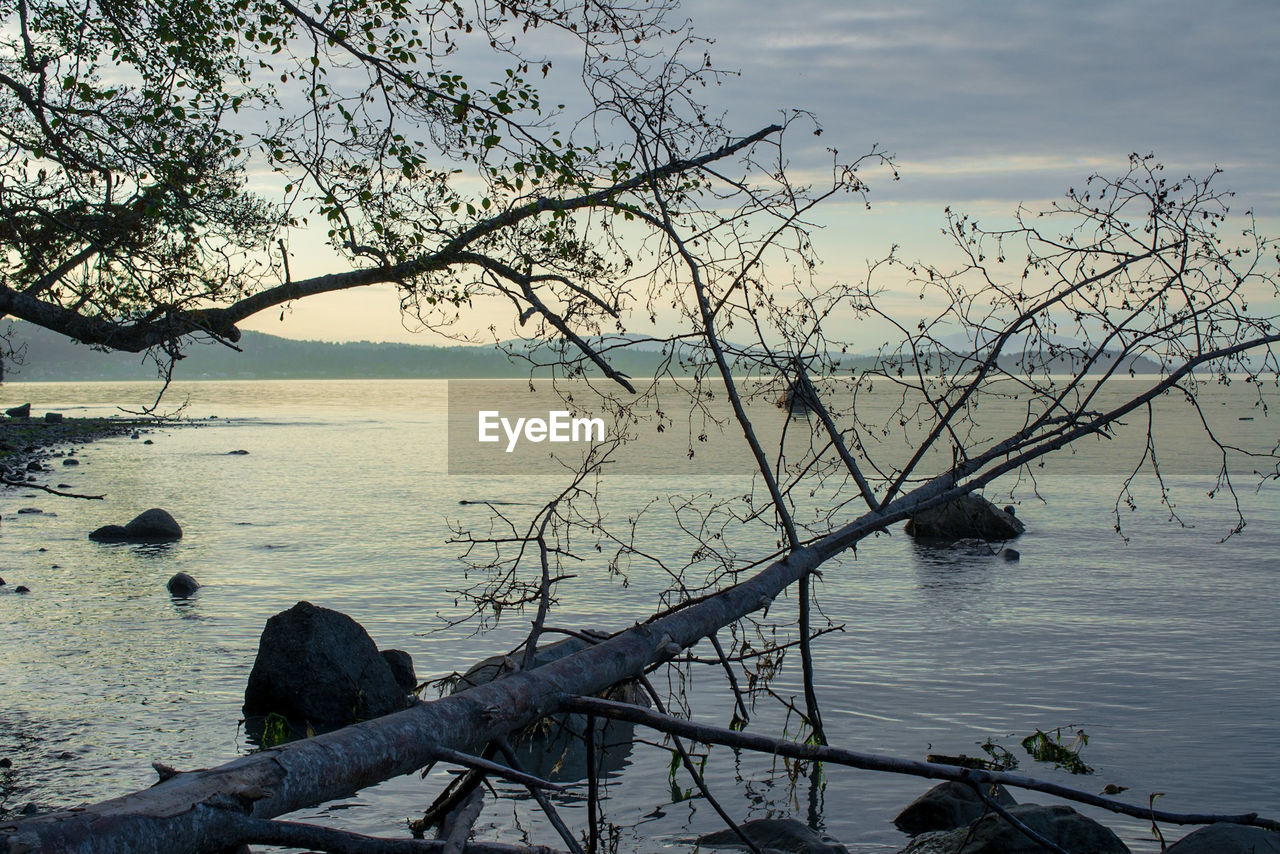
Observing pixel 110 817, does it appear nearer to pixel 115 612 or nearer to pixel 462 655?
pixel 462 655

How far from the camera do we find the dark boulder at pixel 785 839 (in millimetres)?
7293

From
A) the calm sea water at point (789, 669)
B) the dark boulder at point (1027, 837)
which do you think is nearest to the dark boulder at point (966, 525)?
the calm sea water at point (789, 669)

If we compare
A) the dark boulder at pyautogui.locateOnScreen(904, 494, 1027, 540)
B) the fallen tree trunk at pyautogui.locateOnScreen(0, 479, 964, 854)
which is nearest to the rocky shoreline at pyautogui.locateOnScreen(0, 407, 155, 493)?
the dark boulder at pyautogui.locateOnScreen(904, 494, 1027, 540)

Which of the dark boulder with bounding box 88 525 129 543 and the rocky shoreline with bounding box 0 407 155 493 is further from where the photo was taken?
the rocky shoreline with bounding box 0 407 155 493

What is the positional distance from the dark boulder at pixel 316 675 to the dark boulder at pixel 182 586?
825cm

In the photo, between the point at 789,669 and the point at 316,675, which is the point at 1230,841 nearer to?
the point at 789,669

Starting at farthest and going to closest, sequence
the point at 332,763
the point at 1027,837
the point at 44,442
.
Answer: the point at 44,442
the point at 1027,837
the point at 332,763

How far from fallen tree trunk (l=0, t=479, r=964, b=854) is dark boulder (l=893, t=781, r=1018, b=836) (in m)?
3.23

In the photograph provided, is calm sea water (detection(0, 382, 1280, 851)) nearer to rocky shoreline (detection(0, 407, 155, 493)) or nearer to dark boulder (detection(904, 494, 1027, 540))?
dark boulder (detection(904, 494, 1027, 540))

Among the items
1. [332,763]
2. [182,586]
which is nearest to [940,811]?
[332,763]

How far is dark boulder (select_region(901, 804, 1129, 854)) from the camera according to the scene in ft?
22.5

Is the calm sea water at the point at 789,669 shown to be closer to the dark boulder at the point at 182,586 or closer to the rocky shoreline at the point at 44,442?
the dark boulder at the point at 182,586

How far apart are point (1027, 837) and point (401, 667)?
7.69 metres

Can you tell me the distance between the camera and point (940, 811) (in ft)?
27.4
